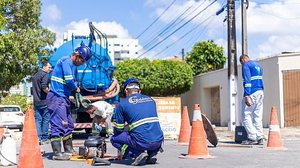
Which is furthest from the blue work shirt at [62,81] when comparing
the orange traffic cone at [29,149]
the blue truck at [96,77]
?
the blue truck at [96,77]

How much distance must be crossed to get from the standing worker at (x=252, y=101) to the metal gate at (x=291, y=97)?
1195cm

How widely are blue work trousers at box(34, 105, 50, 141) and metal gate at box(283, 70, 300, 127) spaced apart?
45.1ft

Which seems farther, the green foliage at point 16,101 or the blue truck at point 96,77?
the green foliage at point 16,101

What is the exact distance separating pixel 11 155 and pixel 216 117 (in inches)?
994

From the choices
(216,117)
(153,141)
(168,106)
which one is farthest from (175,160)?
(216,117)

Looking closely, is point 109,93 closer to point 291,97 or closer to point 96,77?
point 96,77

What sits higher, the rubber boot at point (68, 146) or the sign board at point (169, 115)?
the sign board at point (169, 115)

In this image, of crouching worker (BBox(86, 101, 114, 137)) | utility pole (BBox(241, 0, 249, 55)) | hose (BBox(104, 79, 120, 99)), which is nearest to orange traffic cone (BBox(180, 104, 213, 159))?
crouching worker (BBox(86, 101, 114, 137))

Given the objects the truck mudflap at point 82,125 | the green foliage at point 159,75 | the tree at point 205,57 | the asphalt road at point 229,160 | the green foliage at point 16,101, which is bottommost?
the asphalt road at point 229,160

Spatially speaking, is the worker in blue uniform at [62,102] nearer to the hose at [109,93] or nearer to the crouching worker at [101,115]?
the crouching worker at [101,115]

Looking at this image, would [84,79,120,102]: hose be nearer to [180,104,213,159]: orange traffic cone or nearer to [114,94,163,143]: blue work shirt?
[180,104,213,159]: orange traffic cone

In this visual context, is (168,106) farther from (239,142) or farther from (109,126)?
(109,126)

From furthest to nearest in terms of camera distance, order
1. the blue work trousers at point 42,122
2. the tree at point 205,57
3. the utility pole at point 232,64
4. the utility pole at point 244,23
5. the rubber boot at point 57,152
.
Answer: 1. the tree at point 205,57
2. the utility pole at point 244,23
3. the utility pole at point 232,64
4. the blue work trousers at point 42,122
5. the rubber boot at point 57,152

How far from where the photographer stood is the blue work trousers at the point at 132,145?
7.80 metres
